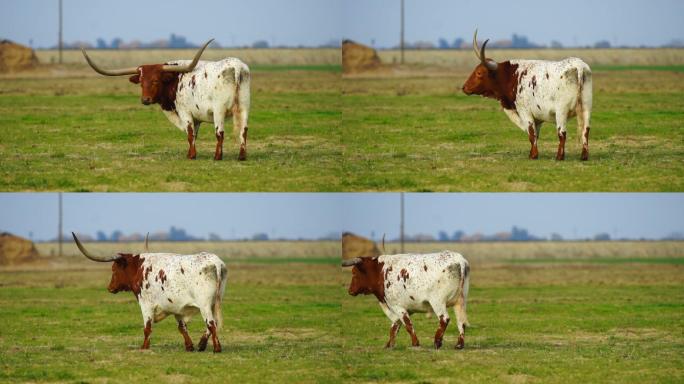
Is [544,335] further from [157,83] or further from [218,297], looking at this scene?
[157,83]

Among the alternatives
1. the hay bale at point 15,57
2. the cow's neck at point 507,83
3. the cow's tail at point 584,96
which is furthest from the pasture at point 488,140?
the hay bale at point 15,57

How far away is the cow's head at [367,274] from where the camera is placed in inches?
1037

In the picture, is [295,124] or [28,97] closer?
[295,124]

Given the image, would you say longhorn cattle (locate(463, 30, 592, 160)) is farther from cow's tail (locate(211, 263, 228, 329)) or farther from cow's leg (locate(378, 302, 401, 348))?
cow's tail (locate(211, 263, 228, 329))

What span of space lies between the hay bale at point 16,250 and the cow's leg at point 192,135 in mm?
28562

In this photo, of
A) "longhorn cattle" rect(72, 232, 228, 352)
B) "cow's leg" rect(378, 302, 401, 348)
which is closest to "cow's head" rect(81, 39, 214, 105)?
"longhorn cattle" rect(72, 232, 228, 352)

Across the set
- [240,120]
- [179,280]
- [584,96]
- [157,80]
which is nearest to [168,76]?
[157,80]

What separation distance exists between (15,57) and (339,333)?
1191 inches

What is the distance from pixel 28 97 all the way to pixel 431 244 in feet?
72.3

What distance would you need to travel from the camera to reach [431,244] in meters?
63.4

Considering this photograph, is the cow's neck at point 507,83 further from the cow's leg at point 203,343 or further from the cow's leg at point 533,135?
the cow's leg at point 203,343

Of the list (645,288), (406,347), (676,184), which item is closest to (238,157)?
(406,347)

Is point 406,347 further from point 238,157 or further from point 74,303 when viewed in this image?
point 74,303

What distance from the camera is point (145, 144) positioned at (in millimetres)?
32562
